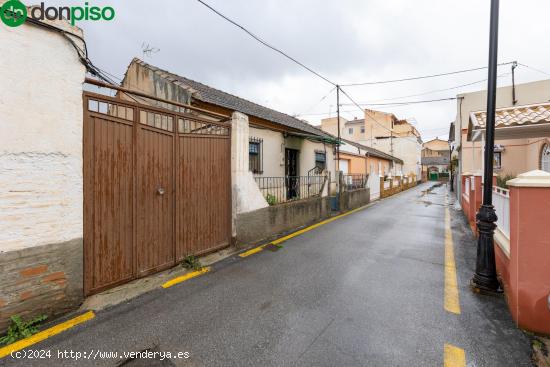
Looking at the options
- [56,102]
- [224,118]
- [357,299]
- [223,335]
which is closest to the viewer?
[223,335]

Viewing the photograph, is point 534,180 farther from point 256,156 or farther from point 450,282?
point 256,156

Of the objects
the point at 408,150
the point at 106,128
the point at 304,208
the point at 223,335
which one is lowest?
the point at 223,335

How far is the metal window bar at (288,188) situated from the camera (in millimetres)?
7137

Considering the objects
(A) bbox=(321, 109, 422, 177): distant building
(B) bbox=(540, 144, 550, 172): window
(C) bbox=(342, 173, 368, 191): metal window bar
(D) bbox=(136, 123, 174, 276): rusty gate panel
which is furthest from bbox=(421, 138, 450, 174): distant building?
(D) bbox=(136, 123, 174, 276): rusty gate panel

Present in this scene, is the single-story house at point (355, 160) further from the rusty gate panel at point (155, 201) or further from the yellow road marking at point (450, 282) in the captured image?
the rusty gate panel at point (155, 201)

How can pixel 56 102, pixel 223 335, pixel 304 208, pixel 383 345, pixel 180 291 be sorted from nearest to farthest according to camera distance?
pixel 383 345
pixel 223 335
pixel 56 102
pixel 180 291
pixel 304 208

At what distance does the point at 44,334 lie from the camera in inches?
97.3

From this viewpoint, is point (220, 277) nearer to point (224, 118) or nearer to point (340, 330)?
point (340, 330)

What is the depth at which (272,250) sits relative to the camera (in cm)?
527

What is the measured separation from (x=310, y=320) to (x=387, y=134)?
120 feet

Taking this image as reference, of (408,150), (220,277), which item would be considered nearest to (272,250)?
(220,277)

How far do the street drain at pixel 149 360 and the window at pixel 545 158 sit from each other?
1542 centimetres

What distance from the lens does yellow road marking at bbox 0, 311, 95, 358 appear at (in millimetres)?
2258

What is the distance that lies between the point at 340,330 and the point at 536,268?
2.22m
